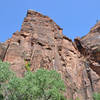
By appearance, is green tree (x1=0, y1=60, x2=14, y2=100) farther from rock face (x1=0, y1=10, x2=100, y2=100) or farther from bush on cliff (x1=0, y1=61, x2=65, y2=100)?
rock face (x1=0, y1=10, x2=100, y2=100)

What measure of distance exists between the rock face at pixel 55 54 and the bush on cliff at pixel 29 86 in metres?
6.42

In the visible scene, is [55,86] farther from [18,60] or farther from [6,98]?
[18,60]

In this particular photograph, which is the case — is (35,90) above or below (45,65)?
below

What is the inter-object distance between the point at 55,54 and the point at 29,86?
16.5m

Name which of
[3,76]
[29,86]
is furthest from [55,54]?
[3,76]

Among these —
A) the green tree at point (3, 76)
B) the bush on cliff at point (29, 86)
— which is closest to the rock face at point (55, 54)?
the green tree at point (3, 76)

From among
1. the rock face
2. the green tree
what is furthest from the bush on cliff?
the rock face

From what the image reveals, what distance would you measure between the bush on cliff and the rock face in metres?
6.42

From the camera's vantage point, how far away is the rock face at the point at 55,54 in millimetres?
35641

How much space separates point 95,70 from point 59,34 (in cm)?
1155

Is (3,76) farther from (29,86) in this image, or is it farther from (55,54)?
(55,54)

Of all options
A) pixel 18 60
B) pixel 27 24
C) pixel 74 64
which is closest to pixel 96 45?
pixel 74 64

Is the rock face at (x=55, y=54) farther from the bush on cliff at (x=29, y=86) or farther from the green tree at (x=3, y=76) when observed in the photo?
the bush on cliff at (x=29, y=86)

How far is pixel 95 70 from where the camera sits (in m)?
45.4
